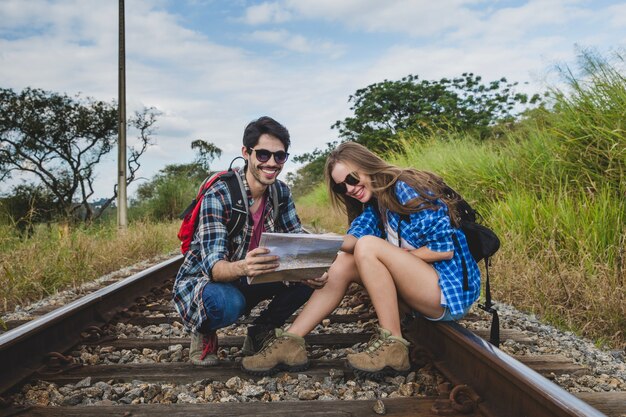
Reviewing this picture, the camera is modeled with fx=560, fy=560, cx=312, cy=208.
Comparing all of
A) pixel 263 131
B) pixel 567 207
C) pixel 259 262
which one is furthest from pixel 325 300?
pixel 567 207

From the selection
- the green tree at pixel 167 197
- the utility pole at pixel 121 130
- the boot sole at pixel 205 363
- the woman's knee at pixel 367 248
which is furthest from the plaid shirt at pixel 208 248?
the green tree at pixel 167 197

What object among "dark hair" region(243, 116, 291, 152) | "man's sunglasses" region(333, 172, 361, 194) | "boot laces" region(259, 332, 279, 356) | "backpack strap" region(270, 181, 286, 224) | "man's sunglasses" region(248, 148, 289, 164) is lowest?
"boot laces" region(259, 332, 279, 356)

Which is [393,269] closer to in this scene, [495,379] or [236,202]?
[495,379]

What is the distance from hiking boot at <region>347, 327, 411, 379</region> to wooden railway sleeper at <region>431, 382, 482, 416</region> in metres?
0.36

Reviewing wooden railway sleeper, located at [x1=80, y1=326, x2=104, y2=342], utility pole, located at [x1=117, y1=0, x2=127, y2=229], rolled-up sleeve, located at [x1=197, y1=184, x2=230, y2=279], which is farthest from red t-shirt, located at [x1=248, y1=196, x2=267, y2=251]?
utility pole, located at [x1=117, y1=0, x2=127, y2=229]

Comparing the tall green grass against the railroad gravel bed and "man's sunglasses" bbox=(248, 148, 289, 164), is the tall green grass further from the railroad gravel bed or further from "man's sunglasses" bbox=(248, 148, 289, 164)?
"man's sunglasses" bbox=(248, 148, 289, 164)

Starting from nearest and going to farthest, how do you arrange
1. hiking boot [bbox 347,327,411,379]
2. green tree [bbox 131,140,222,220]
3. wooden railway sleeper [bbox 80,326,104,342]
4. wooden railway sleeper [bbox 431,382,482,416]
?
wooden railway sleeper [bbox 431,382,482,416] < hiking boot [bbox 347,327,411,379] < wooden railway sleeper [bbox 80,326,104,342] < green tree [bbox 131,140,222,220]

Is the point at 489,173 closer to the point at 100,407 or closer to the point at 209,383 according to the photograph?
the point at 209,383

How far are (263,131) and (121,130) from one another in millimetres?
10982

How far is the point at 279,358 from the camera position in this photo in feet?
8.70

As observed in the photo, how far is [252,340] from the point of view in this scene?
119 inches

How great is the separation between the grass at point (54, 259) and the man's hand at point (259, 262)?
290 centimetres

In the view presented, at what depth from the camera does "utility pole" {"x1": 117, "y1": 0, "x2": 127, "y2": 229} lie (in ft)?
40.6

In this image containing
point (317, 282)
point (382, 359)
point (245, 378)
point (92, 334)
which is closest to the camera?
point (382, 359)
